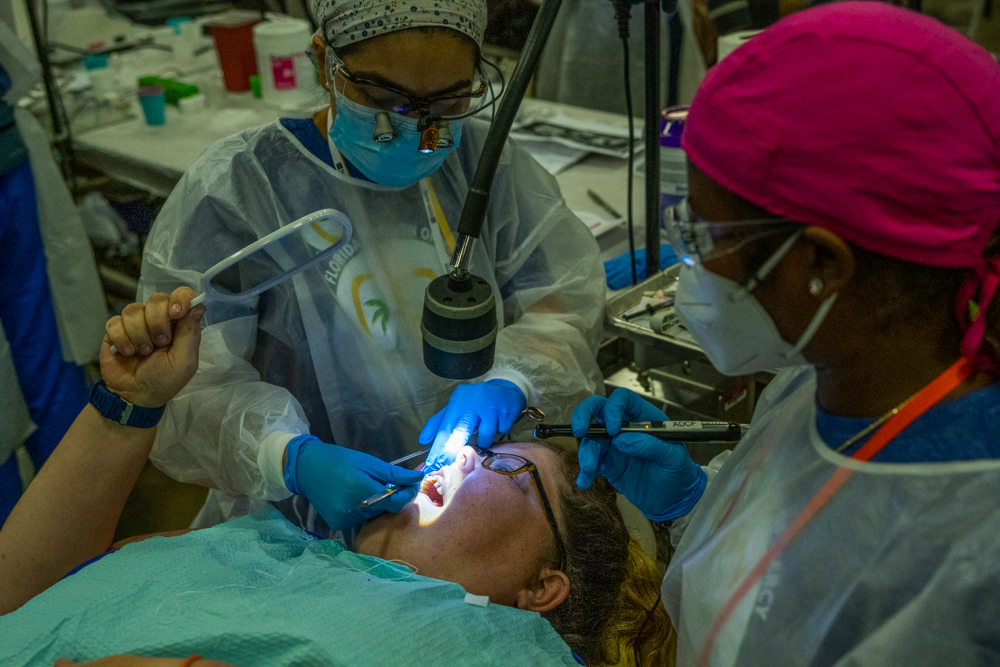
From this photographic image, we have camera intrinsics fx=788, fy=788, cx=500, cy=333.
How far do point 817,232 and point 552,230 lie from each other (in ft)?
3.16

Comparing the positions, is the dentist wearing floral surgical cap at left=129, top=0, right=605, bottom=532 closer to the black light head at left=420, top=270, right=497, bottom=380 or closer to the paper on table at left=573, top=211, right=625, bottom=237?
the black light head at left=420, top=270, right=497, bottom=380

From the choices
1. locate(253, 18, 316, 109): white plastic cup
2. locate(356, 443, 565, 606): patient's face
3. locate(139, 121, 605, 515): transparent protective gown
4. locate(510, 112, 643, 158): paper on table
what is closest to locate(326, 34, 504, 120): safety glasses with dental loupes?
locate(139, 121, 605, 515): transparent protective gown

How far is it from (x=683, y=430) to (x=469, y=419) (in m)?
0.41

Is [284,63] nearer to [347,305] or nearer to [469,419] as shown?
[347,305]

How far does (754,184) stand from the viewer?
822mm

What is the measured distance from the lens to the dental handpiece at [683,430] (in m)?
1.28

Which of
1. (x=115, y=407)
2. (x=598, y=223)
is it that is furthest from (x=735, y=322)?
(x=598, y=223)

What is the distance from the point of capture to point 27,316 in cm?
235

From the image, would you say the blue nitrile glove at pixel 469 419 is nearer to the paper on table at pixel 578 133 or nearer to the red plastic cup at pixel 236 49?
the paper on table at pixel 578 133

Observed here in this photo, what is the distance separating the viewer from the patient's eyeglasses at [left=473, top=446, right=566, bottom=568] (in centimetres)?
150

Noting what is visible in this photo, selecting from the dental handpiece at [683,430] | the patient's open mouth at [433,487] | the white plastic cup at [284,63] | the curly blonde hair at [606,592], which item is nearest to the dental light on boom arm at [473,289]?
the dental handpiece at [683,430]

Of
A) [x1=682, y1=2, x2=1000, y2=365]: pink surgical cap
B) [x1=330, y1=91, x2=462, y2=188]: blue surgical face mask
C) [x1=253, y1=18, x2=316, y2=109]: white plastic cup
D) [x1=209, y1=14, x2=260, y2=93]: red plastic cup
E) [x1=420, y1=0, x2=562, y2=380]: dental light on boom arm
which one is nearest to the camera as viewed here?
[x1=682, y1=2, x2=1000, y2=365]: pink surgical cap

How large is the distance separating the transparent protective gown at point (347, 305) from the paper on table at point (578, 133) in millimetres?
1030

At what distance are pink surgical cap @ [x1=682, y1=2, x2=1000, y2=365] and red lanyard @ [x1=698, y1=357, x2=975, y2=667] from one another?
0.13 ft
